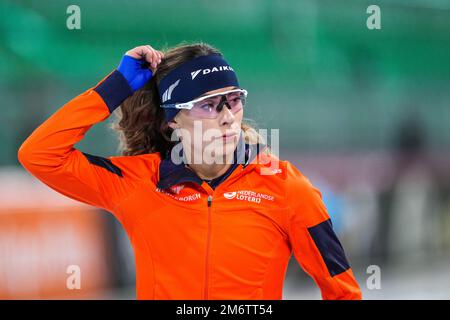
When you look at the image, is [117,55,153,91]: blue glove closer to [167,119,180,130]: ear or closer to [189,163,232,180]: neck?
[167,119,180,130]: ear

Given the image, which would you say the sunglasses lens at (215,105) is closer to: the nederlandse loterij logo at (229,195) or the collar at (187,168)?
the collar at (187,168)

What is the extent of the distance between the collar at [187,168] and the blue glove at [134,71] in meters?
0.29

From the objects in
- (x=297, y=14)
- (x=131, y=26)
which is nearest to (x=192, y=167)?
(x=131, y=26)

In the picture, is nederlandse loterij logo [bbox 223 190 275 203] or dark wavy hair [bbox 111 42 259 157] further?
dark wavy hair [bbox 111 42 259 157]

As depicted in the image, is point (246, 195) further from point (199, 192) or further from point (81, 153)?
point (81, 153)

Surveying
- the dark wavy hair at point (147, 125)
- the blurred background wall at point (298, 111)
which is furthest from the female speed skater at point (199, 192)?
the blurred background wall at point (298, 111)

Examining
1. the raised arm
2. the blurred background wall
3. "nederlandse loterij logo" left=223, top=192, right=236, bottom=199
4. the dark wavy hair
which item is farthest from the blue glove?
the blurred background wall

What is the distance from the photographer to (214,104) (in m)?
2.16

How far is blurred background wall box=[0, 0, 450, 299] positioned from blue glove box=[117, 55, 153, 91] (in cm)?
177

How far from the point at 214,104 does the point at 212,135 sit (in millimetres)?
113

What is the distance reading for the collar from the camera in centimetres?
212
